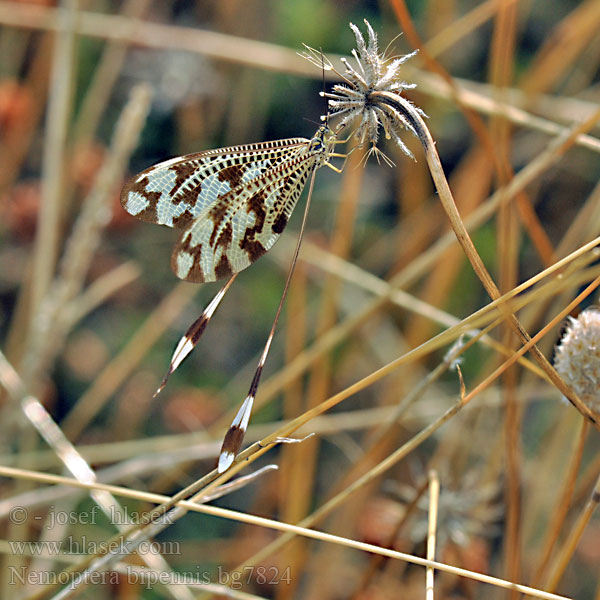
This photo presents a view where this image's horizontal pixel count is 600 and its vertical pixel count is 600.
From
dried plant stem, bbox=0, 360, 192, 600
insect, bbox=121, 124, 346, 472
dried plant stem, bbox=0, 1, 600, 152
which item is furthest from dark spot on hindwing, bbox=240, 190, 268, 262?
dried plant stem, bbox=0, 1, 600, 152

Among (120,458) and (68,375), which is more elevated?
(68,375)

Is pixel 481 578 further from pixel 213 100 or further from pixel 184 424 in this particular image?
pixel 213 100

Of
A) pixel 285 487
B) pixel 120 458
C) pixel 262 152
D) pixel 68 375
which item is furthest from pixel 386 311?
pixel 262 152

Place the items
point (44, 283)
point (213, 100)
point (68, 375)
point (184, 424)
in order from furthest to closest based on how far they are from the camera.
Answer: point (213, 100) < point (68, 375) < point (184, 424) < point (44, 283)

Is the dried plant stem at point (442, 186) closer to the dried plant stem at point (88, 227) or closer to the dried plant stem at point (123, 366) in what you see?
the dried plant stem at point (88, 227)

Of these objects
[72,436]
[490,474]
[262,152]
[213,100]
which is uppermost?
[213,100]

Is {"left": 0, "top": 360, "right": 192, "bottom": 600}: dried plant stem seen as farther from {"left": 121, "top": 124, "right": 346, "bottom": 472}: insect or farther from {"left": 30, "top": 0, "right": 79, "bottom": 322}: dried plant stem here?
{"left": 121, "top": 124, "right": 346, "bottom": 472}: insect
